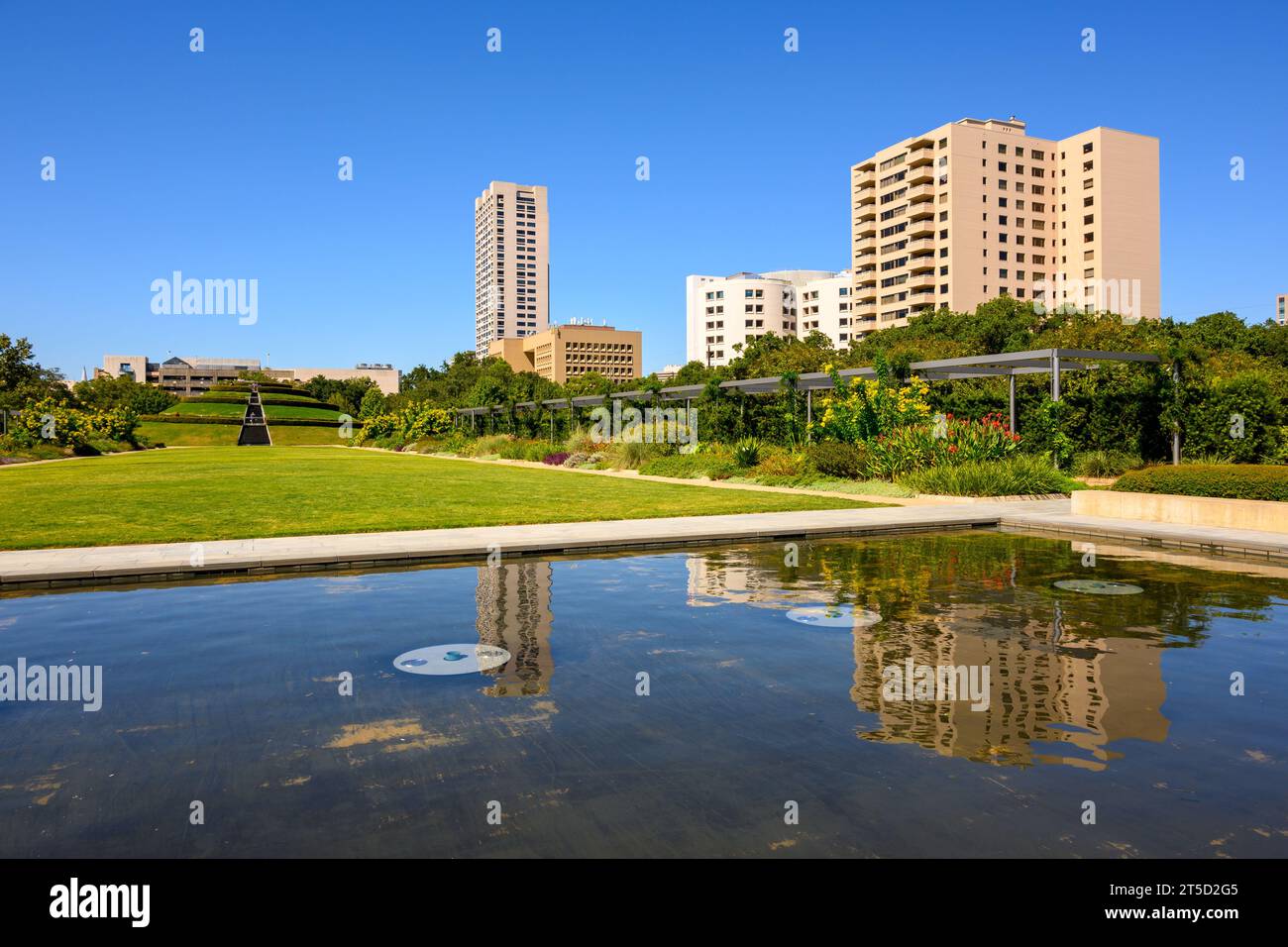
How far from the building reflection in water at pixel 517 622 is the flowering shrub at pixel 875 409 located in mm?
14857

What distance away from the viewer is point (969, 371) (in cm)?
2586

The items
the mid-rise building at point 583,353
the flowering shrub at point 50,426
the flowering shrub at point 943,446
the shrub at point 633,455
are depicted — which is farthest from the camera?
the mid-rise building at point 583,353

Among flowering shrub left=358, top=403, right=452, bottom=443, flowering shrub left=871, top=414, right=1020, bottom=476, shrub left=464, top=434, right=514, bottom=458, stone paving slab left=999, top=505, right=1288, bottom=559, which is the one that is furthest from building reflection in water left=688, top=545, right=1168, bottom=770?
flowering shrub left=358, top=403, right=452, bottom=443

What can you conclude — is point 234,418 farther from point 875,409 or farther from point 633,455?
point 875,409

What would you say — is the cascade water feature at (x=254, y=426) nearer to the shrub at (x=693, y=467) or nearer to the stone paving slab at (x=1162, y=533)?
the shrub at (x=693, y=467)

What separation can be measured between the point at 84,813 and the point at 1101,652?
6793 mm

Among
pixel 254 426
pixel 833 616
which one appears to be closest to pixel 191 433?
pixel 254 426

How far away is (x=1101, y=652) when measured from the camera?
6.40m

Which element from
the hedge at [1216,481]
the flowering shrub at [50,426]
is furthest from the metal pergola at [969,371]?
the flowering shrub at [50,426]

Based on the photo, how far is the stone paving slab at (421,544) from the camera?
989 cm

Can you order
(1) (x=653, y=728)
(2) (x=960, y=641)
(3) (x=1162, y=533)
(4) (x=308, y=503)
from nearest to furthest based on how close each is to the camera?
(1) (x=653, y=728) < (2) (x=960, y=641) < (3) (x=1162, y=533) < (4) (x=308, y=503)

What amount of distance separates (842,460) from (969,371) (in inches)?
239

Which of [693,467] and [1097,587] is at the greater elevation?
[693,467]
